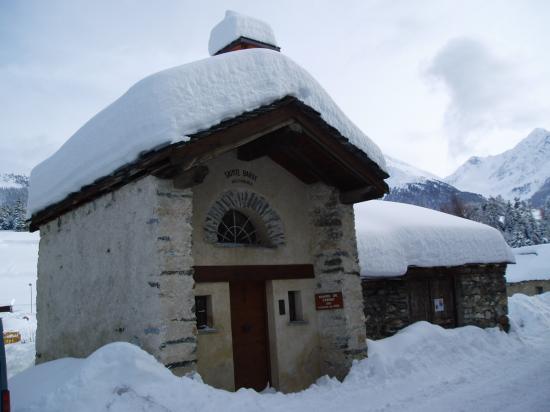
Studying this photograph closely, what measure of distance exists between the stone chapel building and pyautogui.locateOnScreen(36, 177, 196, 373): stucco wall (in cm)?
2

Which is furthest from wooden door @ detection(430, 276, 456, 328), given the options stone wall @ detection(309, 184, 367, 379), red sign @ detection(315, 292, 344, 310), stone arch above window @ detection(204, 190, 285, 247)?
stone arch above window @ detection(204, 190, 285, 247)

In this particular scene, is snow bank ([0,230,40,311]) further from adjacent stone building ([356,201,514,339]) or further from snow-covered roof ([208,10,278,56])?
adjacent stone building ([356,201,514,339])

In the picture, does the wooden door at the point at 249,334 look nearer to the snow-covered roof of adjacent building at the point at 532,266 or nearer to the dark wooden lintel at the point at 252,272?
the dark wooden lintel at the point at 252,272

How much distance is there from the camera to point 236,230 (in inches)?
331

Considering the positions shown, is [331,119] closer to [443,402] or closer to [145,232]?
[145,232]

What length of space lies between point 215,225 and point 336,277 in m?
2.37

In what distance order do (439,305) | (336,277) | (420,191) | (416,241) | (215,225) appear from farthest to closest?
1. (420,191)
2. (439,305)
3. (416,241)
4. (336,277)
5. (215,225)

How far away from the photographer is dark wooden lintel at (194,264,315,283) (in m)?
7.54

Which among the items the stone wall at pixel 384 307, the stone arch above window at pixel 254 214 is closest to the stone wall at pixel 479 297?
the stone wall at pixel 384 307

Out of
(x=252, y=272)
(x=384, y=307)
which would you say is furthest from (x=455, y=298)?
(x=252, y=272)

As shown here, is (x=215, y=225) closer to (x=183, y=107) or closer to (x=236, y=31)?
(x=183, y=107)

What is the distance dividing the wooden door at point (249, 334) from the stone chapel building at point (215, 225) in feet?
0.07

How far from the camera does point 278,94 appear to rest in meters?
7.21

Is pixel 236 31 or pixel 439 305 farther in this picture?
pixel 439 305
